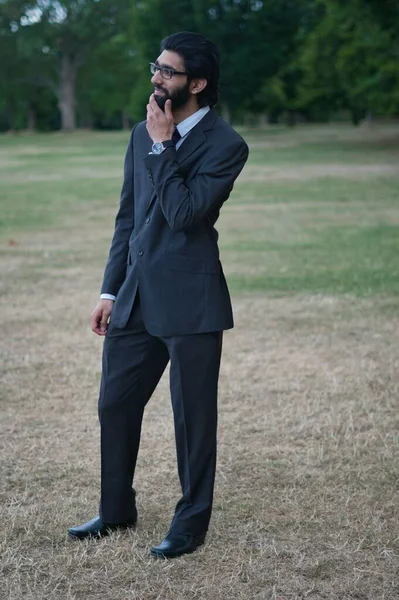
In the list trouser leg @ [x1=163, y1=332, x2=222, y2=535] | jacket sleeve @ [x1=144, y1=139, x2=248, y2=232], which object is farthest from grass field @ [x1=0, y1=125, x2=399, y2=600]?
jacket sleeve @ [x1=144, y1=139, x2=248, y2=232]

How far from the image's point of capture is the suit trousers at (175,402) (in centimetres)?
394

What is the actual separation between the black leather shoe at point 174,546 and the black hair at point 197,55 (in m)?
1.72

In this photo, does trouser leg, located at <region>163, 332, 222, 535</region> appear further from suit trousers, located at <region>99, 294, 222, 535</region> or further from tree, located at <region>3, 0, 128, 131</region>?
tree, located at <region>3, 0, 128, 131</region>

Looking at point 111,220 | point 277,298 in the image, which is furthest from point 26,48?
point 277,298

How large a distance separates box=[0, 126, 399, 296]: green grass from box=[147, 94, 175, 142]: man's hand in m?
6.61

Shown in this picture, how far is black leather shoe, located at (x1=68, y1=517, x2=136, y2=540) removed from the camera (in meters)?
4.24

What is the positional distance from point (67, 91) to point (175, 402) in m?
78.7

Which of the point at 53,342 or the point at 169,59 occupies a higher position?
the point at 169,59

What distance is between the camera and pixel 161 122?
372cm

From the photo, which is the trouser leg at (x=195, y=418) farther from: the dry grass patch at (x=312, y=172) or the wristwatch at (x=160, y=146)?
the dry grass patch at (x=312, y=172)

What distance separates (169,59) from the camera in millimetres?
3730

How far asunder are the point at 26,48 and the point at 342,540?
251 ft

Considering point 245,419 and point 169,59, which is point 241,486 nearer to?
point 245,419

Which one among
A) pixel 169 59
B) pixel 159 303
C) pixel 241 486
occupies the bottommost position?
pixel 241 486
